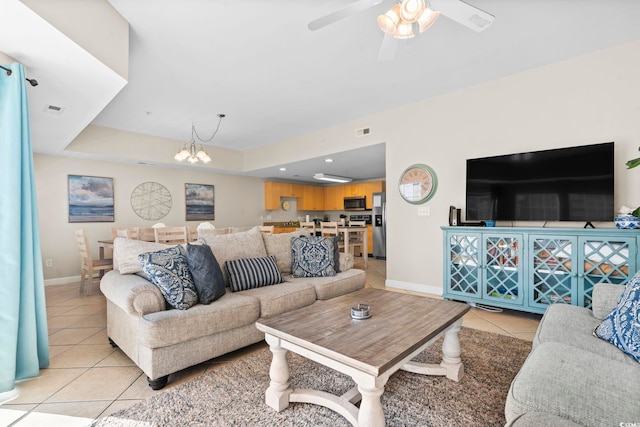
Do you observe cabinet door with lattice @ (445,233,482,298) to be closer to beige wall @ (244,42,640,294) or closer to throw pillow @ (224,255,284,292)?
beige wall @ (244,42,640,294)

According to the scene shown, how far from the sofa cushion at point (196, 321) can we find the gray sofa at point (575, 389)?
1.68 meters

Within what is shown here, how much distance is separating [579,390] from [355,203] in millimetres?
7653

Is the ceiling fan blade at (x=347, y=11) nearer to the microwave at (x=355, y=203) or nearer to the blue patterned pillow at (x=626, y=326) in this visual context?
the blue patterned pillow at (x=626, y=326)

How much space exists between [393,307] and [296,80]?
8.88ft

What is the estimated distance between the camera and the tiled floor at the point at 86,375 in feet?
5.32

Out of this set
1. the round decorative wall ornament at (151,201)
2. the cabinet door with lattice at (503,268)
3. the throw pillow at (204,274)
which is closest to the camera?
the throw pillow at (204,274)

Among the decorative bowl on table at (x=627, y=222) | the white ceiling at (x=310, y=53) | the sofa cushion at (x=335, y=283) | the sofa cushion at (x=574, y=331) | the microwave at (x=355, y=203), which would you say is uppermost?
the white ceiling at (x=310, y=53)

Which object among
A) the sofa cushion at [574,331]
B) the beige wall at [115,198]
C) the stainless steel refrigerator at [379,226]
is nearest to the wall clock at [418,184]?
the sofa cushion at [574,331]

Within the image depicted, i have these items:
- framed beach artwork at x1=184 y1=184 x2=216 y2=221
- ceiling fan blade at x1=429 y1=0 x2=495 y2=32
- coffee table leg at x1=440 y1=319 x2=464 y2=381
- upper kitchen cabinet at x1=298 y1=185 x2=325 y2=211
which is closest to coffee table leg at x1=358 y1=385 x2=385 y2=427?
coffee table leg at x1=440 y1=319 x2=464 y2=381

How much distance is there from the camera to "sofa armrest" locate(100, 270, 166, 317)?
1.87m

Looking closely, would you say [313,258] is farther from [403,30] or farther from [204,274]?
[403,30]

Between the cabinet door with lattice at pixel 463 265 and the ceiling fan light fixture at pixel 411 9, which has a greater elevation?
the ceiling fan light fixture at pixel 411 9

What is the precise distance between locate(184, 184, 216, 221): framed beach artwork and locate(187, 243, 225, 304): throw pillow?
453 cm

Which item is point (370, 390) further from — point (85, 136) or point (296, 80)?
point (85, 136)
